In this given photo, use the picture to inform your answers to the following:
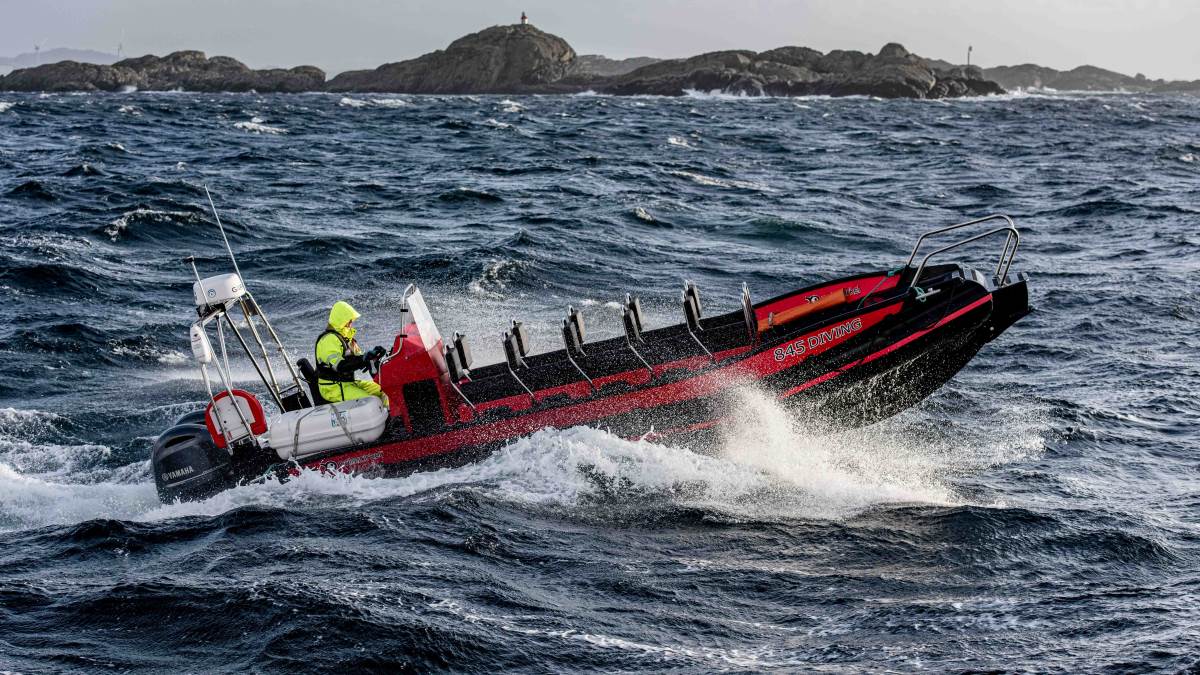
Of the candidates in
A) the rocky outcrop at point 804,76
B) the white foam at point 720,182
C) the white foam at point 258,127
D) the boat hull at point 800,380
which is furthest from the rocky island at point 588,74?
the boat hull at point 800,380

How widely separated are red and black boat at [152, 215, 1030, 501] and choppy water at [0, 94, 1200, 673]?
0.85 feet

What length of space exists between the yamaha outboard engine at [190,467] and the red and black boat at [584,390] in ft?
0.04

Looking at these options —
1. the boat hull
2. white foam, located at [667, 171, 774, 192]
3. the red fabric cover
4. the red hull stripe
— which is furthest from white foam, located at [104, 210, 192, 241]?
the red hull stripe

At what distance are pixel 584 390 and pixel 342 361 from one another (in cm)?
226

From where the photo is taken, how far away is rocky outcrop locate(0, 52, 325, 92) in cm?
12781

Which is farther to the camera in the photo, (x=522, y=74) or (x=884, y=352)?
(x=522, y=74)

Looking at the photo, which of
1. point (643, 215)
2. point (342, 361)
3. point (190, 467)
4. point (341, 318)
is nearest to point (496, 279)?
point (643, 215)

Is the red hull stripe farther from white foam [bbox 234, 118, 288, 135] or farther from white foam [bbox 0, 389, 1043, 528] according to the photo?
white foam [bbox 234, 118, 288, 135]

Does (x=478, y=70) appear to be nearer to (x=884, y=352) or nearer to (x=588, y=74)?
(x=588, y=74)

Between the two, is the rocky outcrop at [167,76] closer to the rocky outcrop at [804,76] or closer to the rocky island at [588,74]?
the rocky island at [588,74]

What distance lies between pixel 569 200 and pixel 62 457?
1725 cm

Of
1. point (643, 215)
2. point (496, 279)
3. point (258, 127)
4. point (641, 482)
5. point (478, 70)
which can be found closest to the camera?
point (641, 482)

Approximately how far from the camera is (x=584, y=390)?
1034 centimetres

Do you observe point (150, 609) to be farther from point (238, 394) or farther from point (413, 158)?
point (413, 158)
